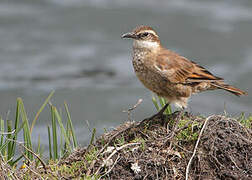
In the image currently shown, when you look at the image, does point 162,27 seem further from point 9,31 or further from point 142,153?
point 142,153

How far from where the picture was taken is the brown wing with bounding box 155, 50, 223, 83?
6523 millimetres

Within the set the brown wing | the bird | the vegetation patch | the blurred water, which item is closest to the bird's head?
the bird

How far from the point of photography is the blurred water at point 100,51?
12773mm

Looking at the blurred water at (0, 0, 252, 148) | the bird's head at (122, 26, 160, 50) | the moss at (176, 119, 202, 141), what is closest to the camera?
the moss at (176, 119, 202, 141)

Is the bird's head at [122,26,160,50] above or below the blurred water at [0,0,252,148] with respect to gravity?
above

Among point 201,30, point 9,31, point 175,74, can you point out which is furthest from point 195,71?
point 9,31

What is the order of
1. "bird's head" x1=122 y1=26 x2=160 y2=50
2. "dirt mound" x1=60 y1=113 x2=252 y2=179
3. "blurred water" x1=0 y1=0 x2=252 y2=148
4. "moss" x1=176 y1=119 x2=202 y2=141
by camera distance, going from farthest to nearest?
"blurred water" x1=0 y1=0 x2=252 y2=148 → "bird's head" x1=122 y1=26 x2=160 y2=50 → "moss" x1=176 y1=119 x2=202 y2=141 → "dirt mound" x1=60 y1=113 x2=252 y2=179

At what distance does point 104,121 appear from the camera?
39.5 feet

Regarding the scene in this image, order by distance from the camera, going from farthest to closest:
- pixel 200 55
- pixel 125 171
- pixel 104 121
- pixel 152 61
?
pixel 200 55
pixel 104 121
pixel 152 61
pixel 125 171

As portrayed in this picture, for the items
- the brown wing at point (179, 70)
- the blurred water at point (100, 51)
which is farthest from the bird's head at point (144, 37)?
the blurred water at point (100, 51)

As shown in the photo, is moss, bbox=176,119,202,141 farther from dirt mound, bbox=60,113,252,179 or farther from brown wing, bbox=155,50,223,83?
brown wing, bbox=155,50,223,83

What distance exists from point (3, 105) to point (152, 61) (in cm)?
694

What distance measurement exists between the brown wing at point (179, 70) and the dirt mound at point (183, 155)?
90cm

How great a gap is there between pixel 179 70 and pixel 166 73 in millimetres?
259
